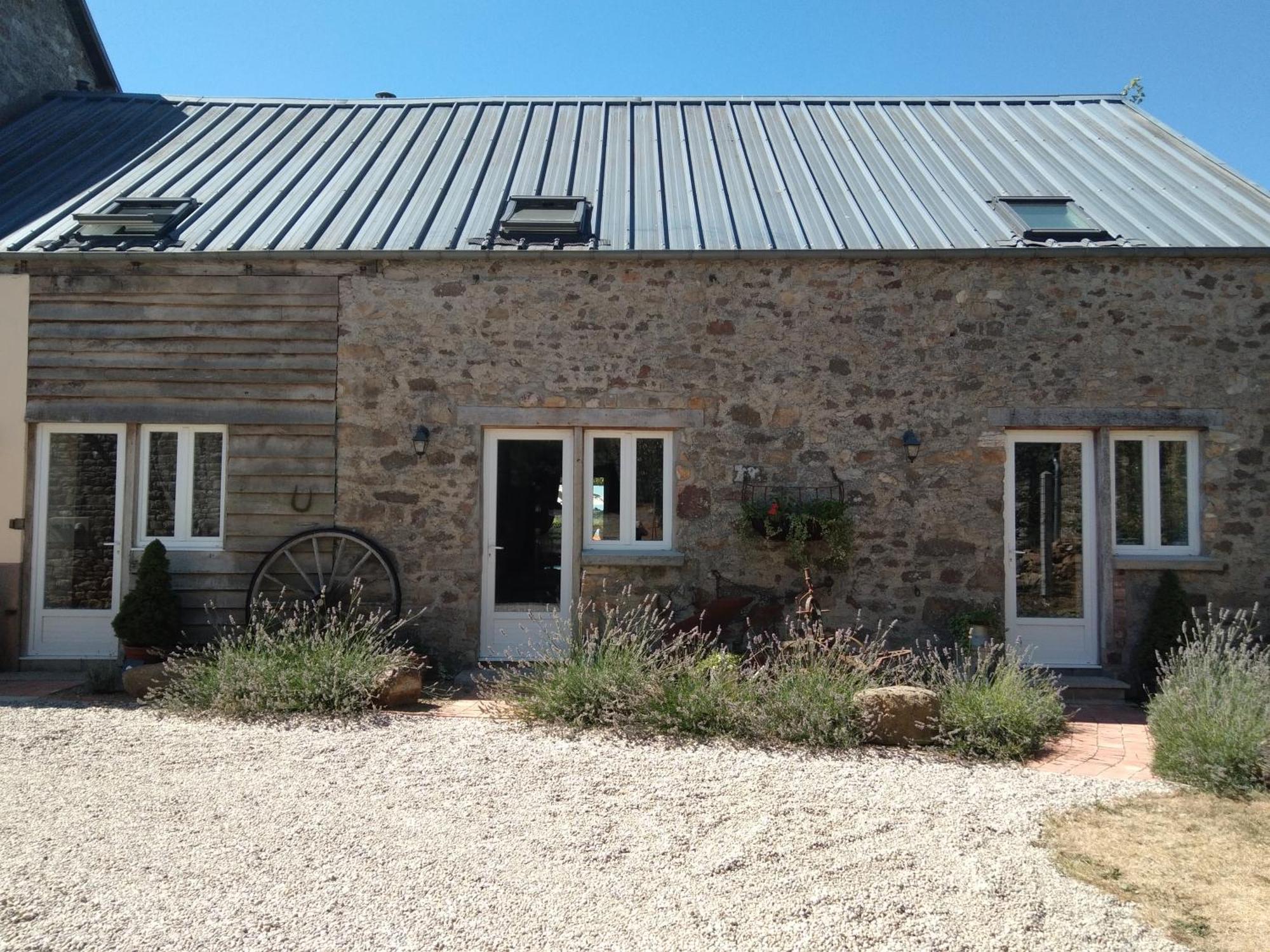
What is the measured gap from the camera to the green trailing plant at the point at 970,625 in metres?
7.05

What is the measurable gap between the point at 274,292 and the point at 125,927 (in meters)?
5.68

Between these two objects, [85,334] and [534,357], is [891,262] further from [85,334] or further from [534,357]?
[85,334]

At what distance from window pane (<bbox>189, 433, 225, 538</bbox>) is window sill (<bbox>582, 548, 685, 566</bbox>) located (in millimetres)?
3301

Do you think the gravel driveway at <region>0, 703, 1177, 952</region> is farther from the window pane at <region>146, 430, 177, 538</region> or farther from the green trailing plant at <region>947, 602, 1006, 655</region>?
the window pane at <region>146, 430, 177, 538</region>

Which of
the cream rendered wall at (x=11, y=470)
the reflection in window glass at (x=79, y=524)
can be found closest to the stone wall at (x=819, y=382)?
the reflection in window glass at (x=79, y=524)

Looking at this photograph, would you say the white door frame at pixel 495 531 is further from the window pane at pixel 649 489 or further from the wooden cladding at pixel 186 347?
the wooden cladding at pixel 186 347

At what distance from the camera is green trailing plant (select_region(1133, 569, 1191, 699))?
6.90m

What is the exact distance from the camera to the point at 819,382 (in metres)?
7.42

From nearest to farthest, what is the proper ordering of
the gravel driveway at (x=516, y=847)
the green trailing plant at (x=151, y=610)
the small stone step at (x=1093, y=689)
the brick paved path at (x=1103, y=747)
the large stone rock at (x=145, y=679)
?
the gravel driveway at (x=516, y=847) < the brick paved path at (x=1103, y=747) < the large stone rock at (x=145, y=679) < the green trailing plant at (x=151, y=610) < the small stone step at (x=1093, y=689)

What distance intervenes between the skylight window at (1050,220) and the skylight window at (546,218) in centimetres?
391

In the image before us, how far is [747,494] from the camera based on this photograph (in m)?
7.36

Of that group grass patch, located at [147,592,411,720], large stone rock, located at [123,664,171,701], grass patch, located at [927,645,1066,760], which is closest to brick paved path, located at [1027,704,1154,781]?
grass patch, located at [927,645,1066,760]

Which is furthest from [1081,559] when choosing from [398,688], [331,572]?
[331,572]

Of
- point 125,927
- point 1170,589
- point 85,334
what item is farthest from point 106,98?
point 1170,589
